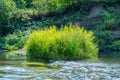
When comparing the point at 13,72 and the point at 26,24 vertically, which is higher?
the point at 13,72

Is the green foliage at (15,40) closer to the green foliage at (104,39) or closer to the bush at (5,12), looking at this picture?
the bush at (5,12)

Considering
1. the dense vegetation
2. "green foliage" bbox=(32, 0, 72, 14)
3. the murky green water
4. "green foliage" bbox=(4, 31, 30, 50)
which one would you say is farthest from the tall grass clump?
"green foliage" bbox=(32, 0, 72, 14)

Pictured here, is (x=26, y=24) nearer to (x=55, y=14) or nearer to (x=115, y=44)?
(x=55, y=14)

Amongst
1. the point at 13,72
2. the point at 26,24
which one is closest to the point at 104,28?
the point at 26,24

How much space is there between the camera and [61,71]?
21.3 m

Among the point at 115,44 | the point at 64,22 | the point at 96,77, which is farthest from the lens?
the point at 64,22

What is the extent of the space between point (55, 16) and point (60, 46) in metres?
18.9

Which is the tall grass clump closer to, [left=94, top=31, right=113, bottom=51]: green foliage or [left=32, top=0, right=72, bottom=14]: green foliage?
[left=94, top=31, right=113, bottom=51]: green foliage

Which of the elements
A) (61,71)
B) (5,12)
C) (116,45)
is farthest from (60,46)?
(5,12)

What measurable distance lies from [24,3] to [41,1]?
5.52m

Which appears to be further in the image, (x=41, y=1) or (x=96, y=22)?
(x=41, y=1)

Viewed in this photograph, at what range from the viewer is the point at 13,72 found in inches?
810

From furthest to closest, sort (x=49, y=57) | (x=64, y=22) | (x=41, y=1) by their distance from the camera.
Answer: (x=41, y=1) → (x=64, y=22) → (x=49, y=57)

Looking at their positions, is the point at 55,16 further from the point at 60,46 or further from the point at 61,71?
the point at 61,71
